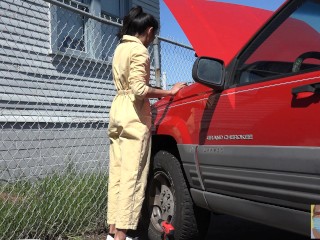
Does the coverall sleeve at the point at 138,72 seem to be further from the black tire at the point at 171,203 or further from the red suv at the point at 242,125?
the black tire at the point at 171,203

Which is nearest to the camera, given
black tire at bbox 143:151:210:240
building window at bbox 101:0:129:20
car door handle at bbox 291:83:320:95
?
car door handle at bbox 291:83:320:95

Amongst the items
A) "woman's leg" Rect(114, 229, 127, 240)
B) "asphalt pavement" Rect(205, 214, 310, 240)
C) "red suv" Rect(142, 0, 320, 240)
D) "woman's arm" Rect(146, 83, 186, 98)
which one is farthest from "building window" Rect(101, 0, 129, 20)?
"woman's leg" Rect(114, 229, 127, 240)

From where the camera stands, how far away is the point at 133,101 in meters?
3.39

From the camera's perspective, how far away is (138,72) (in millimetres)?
3318

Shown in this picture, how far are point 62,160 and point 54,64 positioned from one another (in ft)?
5.86

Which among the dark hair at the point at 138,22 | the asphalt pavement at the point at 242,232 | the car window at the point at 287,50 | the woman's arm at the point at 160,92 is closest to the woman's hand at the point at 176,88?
the woman's arm at the point at 160,92

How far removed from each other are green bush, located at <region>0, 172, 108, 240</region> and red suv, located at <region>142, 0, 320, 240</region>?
0.80 metres

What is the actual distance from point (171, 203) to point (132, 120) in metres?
0.81

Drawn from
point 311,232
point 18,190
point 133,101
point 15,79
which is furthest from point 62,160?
point 311,232

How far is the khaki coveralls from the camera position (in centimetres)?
332

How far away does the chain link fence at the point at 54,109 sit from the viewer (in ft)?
15.2

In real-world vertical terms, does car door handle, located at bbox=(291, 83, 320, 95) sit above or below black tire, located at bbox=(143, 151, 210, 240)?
above

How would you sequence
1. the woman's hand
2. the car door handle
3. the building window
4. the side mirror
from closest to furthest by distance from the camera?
1. the car door handle
2. the side mirror
3. the woman's hand
4. the building window

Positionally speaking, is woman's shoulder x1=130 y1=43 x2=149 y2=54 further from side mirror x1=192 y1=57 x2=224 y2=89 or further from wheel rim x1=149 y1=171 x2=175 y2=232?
wheel rim x1=149 y1=171 x2=175 y2=232
